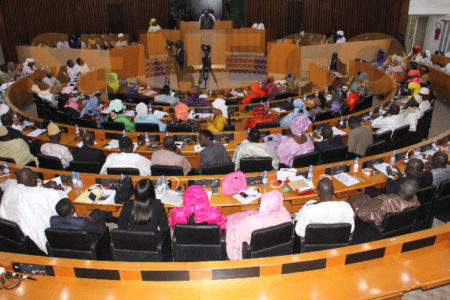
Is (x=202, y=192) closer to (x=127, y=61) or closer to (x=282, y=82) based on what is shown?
(x=282, y=82)

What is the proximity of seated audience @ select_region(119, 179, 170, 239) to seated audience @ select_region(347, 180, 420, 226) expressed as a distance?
7.88 ft

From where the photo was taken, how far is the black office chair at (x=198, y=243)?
3.79m

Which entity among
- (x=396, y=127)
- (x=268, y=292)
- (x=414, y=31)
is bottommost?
(x=268, y=292)

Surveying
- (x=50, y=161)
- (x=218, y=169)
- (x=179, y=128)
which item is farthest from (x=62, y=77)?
(x=218, y=169)

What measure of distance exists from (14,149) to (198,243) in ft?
13.6

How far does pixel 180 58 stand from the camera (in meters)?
13.2

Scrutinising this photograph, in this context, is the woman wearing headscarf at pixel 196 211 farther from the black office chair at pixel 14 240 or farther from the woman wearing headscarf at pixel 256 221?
the black office chair at pixel 14 240

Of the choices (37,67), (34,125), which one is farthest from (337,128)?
(37,67)

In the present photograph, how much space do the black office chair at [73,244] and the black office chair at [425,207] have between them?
3.83m

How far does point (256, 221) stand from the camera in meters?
3.86

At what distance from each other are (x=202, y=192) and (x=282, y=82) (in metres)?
8.31

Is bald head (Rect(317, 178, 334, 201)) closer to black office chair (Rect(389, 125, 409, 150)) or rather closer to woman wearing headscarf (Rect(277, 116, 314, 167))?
woman wearing headscarf (Rect(277, 116, 314, 167))

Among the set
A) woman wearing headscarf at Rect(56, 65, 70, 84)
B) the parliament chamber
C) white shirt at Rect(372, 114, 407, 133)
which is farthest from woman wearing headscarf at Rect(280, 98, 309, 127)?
woman wearing headscarf at Rect(56, 65, 70, 84)

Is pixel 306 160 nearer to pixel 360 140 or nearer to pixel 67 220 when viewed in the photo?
pixel 360 140
